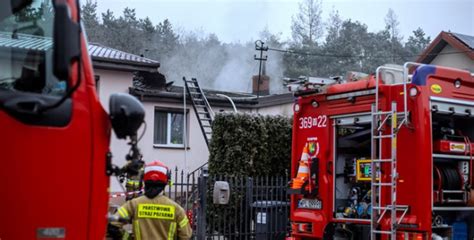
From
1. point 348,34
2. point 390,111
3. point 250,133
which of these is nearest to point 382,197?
→ point 390,111

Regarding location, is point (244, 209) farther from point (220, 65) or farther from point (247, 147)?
point (220, 65)

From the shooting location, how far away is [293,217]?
8.35m

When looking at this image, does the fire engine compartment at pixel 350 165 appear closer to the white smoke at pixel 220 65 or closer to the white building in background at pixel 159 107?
the white building in background at pixel 159 107

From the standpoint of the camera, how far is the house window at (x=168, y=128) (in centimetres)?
2016

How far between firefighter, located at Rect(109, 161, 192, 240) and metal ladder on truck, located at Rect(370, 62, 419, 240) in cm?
253

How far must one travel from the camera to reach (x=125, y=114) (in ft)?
10.8

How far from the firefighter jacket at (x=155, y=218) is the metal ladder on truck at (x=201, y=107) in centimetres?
1308

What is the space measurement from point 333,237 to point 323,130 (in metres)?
1.34

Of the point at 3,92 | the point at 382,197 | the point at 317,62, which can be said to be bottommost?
the point at 382,197

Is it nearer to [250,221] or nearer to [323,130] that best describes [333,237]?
[323,130]

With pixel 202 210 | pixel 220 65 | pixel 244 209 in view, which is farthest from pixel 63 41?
pixel 220 65

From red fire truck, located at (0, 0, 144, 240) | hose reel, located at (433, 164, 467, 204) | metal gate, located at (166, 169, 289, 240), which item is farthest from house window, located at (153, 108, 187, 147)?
red fire truck, located at (0, 0, 144, 240)

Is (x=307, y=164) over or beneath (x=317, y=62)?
beneath

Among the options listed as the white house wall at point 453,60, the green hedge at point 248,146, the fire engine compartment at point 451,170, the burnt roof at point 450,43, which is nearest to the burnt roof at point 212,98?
the burnt roof at point 450,43
